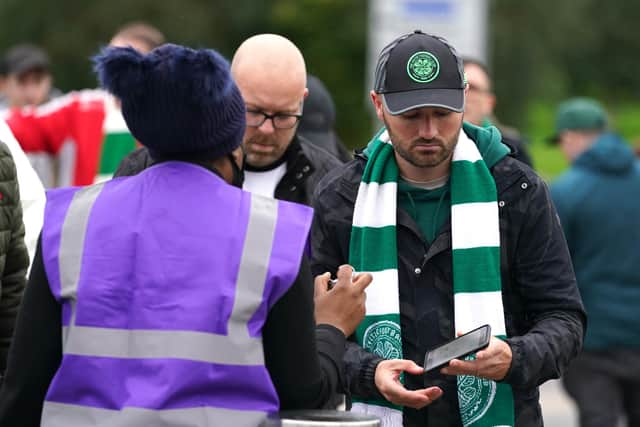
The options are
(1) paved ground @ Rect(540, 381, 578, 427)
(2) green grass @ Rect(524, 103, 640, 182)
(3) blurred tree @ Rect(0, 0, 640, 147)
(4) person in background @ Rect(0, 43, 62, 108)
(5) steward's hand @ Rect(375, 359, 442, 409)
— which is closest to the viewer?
(5) steward's hand @ Rect(375, 359, 442, 409)

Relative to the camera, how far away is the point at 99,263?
130 inches

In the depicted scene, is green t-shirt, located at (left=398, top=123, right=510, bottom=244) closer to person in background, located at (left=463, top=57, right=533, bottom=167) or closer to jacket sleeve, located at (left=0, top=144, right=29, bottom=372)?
jacket sleeve, located at (left=0, top=144, right=29, bottom=372)

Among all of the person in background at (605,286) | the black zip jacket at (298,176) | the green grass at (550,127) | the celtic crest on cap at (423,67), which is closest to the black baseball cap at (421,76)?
the celtic crest on cap at (423,67)

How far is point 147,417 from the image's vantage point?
10.5 feet

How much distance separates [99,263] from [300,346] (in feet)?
1.63

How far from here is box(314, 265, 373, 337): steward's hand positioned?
3.55 metres

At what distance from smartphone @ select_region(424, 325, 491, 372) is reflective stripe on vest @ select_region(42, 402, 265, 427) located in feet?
2.09

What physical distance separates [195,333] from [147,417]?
21 cm

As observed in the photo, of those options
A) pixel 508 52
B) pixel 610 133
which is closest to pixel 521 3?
pixel 508 52

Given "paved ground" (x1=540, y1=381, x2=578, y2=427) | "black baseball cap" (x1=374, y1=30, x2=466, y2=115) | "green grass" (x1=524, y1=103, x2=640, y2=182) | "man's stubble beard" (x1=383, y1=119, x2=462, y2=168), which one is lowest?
"paved ground" (x1=540, y1=381, x2=578, y2=427)

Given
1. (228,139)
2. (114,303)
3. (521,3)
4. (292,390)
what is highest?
(521,3)

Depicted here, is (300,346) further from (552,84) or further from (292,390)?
(552,84)

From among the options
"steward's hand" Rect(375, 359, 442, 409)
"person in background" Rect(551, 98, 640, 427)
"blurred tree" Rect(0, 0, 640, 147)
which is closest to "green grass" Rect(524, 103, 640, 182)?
"blurred tree" Rect(0, 0, 640, 147)

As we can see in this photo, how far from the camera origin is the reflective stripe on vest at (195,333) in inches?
127
